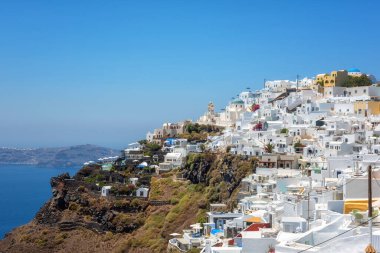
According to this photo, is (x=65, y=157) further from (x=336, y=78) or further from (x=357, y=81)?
(x=357, y=81)

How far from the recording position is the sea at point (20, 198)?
67.3m

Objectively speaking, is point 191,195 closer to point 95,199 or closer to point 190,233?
point 95,199

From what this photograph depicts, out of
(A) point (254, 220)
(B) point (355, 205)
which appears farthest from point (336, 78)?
(B) point (355, 205)

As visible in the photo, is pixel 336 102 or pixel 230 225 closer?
pixel 230 225

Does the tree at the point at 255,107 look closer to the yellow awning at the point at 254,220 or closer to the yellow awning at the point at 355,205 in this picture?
the yellow awning at the point at 254,220

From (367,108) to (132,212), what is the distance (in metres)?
17.7

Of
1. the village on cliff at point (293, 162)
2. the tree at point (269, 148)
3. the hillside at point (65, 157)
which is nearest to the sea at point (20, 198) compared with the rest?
the village on cliff at point (293, 162)

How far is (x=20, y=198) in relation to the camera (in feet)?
295

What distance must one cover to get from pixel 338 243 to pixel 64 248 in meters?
28.0

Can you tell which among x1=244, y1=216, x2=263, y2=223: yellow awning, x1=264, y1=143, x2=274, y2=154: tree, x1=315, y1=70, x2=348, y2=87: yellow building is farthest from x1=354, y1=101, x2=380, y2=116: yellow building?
x1=244, y1=216, x2=263, y2=223: yellow awning

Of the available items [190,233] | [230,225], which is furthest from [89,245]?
→ [230,225]

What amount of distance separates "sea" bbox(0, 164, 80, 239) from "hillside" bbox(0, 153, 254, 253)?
1396 centimetres

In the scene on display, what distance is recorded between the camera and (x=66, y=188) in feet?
149

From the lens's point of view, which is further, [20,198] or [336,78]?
[20,198]
